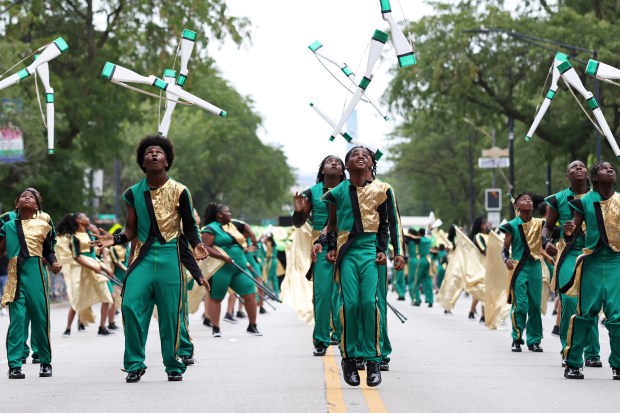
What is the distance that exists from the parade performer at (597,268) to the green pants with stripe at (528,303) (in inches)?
140

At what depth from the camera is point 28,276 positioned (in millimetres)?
12906

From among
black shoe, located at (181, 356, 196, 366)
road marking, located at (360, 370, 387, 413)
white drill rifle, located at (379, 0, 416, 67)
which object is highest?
white drill rifle, located at (379, 0, 416, 67)

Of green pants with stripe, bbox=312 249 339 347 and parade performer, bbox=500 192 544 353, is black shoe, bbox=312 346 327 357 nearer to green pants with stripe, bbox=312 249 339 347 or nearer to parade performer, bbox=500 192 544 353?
green pants with stripe, bbox=312 249 339 347

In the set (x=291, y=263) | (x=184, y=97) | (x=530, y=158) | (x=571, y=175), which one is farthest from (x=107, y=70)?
(x=530, y=158)

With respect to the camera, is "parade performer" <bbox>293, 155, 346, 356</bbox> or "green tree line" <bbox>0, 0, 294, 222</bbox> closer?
"parade performer" <bbox>293, 155, 346, 356</bbox>

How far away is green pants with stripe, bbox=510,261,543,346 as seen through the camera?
15.7 m

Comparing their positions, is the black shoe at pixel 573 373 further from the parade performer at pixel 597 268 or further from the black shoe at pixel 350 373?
the black shoe at pixel 350 373

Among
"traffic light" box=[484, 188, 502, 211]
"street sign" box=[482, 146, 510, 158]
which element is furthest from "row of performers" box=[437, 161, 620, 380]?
"street sign" box=[482, 146, 510, 158]

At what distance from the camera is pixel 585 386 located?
1135cm

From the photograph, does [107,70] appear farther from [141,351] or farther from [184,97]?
[141,351]

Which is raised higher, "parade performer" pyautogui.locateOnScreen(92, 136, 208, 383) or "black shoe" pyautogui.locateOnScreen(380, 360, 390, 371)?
"parade performer" pyautogui.locateOnScreen(92, 136, 208, 383)

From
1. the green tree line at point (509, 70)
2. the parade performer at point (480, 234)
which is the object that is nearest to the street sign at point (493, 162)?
the green tree line at point (509, 70)

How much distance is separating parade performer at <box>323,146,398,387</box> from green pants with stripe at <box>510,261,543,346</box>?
5.20 meters

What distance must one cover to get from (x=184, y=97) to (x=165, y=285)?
96.5 inches
